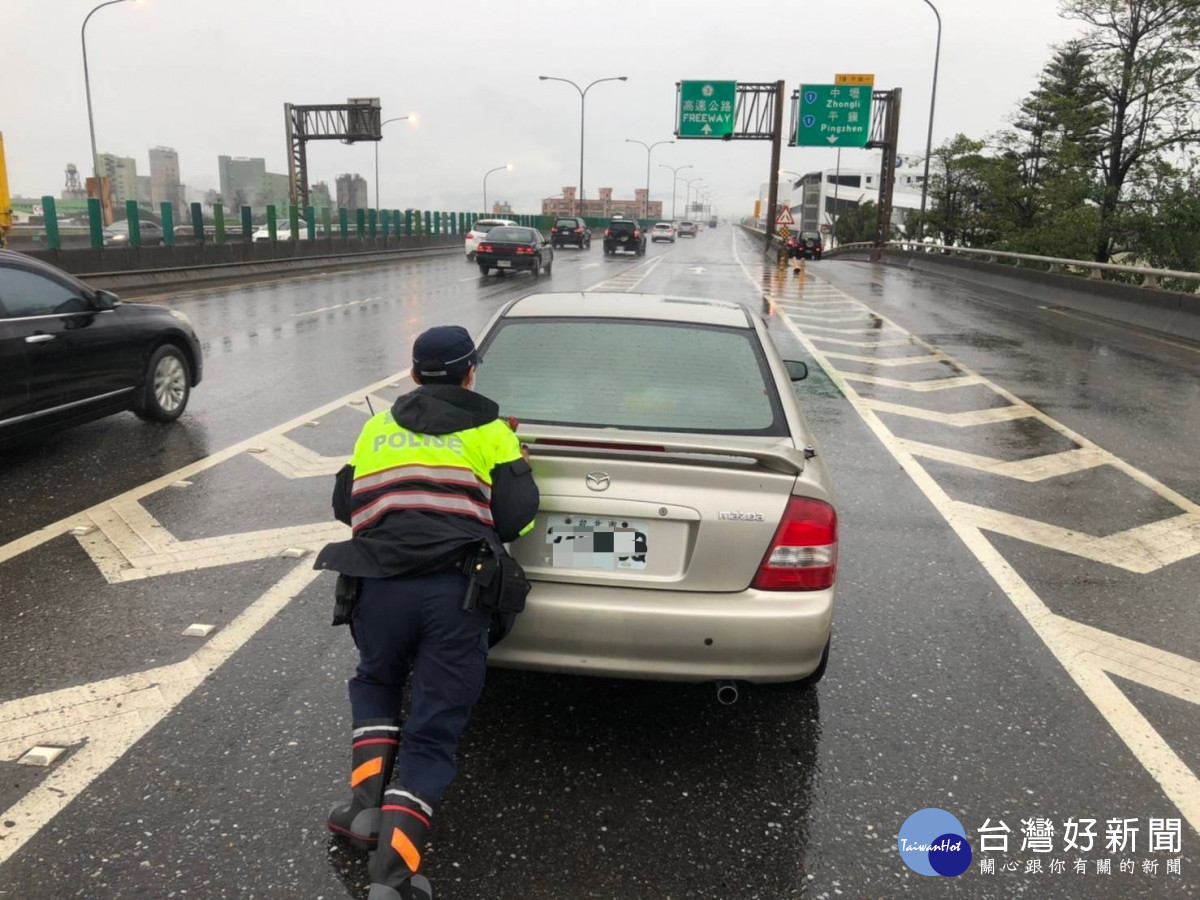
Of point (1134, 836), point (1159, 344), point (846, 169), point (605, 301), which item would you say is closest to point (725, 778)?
point (1134, 836)

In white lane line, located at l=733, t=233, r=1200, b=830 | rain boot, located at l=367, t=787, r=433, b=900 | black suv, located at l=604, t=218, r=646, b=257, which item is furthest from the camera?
black suv, located at l=604, t=218, r=646, b=257

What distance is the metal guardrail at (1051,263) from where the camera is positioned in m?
19.1

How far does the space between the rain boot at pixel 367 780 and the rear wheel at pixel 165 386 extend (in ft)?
20.7

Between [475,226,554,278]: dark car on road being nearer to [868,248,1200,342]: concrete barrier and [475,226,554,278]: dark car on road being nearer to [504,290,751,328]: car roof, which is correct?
[868,248,1200,342]: concrete barrier

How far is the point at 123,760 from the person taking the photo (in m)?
3.29

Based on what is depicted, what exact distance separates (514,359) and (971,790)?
243cm

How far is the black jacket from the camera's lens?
2.77 meters

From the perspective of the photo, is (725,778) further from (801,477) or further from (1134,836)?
(1134,836)

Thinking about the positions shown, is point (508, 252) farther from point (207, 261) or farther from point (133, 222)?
point (133, 222)

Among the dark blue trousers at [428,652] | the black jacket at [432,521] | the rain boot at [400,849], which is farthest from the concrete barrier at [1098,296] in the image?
the rain boot at [400,849]

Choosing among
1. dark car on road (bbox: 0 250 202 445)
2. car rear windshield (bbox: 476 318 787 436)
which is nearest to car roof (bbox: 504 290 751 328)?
car rear windshield (bbox: 476 318 787 436)

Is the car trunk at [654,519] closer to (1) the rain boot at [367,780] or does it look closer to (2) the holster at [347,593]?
(2) the holster at [347,593]

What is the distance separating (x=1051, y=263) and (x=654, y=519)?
2717cm

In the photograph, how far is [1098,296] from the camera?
2170 cm
